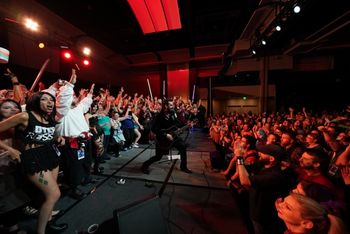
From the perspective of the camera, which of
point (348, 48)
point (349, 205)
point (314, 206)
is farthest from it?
point (348, 48)

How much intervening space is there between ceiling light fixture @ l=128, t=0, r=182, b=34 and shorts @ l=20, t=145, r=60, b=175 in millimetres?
5743

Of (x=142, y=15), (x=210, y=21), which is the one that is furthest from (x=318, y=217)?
(x=210, y=21)

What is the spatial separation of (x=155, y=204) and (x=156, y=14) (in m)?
6.93

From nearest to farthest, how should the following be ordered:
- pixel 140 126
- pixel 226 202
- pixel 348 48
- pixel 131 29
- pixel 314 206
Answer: pixel 314 206, pixel 226 202, pixel 140 126, pixel 131 29, pixel 348 48

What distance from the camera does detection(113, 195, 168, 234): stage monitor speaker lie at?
1.46m

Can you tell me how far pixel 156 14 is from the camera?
6.49 m

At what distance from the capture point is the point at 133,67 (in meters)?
14.8

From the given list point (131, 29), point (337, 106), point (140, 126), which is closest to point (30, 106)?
point (140, 126)

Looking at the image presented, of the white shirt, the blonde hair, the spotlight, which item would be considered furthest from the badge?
the spotlight

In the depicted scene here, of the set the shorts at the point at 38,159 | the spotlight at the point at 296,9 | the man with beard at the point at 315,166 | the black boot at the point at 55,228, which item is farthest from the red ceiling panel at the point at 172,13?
the black boot at the point at 55,228

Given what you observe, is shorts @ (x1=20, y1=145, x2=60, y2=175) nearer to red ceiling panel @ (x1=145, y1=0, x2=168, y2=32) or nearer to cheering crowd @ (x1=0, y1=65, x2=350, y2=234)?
cheering crowd @ (x1=0, y1=65, x2=350, y2=234)

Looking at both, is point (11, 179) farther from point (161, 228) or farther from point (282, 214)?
point (282, 214)

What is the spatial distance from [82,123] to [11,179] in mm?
1169

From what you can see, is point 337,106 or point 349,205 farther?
point 337,106
